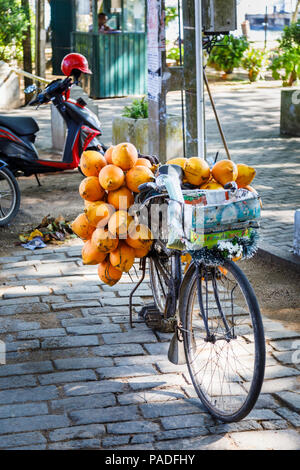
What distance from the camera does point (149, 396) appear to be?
3.61 m

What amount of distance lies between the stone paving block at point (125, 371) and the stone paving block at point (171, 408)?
36cm

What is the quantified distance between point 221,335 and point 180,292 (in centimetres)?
33

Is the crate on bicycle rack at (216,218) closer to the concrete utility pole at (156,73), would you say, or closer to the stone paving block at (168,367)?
the stone paving block at (168,367)

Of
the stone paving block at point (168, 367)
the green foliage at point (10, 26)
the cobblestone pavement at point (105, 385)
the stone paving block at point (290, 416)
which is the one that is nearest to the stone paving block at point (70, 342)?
the cobblestone pavement at point (105, 385)

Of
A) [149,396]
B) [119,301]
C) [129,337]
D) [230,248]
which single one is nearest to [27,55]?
[119,301]

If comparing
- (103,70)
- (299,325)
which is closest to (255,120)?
(103,70)

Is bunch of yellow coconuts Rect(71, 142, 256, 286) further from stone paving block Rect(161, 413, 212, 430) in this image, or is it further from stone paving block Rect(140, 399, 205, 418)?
stone paving block Rect(161, 413, 212, 430)

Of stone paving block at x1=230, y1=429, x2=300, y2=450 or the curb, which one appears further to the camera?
the curb

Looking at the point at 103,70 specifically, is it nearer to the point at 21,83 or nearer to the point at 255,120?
the point at 21,83

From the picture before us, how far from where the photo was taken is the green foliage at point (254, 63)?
1814 centimetres

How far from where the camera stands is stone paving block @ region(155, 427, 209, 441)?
319 cm

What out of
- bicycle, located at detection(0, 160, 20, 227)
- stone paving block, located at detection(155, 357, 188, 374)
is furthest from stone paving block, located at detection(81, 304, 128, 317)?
bicycle, located at detection(0, 160, 20, 227)

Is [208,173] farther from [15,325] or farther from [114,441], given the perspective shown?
[15,325]

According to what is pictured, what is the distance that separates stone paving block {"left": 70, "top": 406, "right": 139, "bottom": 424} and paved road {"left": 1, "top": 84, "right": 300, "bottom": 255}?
280 cm
